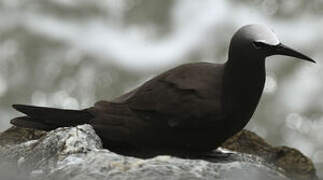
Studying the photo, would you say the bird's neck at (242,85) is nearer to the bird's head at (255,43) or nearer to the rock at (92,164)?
the bird's head at (255,43)

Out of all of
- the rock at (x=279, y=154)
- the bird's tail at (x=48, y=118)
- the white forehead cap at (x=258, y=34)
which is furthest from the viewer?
the rock at (x=279, y=154)

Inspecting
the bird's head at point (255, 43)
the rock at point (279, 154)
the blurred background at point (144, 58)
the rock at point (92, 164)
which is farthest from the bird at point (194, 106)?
the blurred background at point (144, 58)

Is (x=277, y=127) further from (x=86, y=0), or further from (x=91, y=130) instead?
(x=91, y=130)

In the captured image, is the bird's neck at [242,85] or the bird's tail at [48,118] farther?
the bird's tail at [48,118]

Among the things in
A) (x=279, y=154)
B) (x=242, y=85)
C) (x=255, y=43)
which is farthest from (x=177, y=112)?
(x=279, y=154)

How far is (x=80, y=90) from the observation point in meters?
14.7

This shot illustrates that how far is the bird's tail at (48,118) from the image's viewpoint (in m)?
5.27

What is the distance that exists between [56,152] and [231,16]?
36.8 feet

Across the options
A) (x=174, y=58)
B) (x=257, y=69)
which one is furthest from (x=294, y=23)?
(x=257, y=69)

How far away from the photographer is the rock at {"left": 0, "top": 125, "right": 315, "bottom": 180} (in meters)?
4.47

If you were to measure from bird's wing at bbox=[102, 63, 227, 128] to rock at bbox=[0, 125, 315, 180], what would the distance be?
0.30m

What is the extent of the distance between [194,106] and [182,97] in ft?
0.36

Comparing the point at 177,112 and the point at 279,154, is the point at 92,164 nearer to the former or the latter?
the point at 177,112

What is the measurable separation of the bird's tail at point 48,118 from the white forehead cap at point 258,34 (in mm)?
1205
